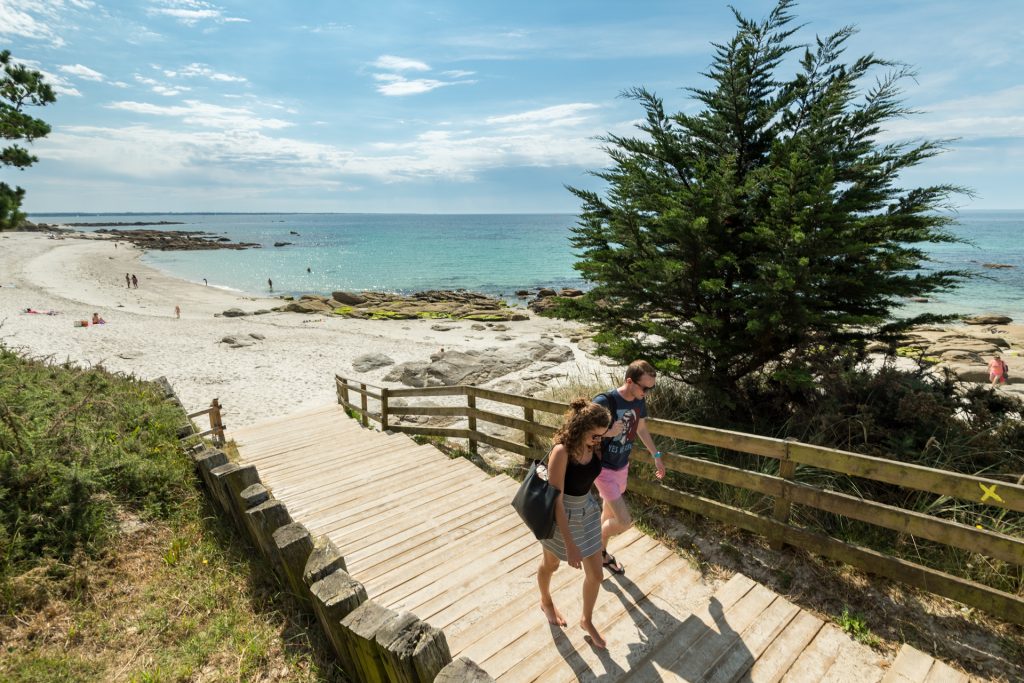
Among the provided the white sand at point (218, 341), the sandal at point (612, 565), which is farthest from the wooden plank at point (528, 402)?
the white sand at point (218, 341)

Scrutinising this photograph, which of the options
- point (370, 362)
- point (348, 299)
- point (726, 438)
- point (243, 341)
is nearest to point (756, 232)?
Result: point (726, 438)

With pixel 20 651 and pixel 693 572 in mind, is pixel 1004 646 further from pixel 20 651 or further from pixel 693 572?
pixel 20 651

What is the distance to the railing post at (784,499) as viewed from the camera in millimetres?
4469

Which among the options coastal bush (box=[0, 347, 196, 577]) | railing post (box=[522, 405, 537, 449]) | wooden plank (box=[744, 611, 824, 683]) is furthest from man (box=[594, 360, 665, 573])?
coastal bush (box=[0, 347, 196, 577])

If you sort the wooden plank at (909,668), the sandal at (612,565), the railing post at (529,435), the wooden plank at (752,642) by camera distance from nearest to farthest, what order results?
the wooden plank at (909,668) < the wooden plank at (752,642) < the sandal at (612,565) < the railing post at (529,435)

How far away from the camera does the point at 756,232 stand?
654 cm

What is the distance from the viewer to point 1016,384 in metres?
14.6

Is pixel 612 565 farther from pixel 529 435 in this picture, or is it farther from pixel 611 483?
pixel 529 435

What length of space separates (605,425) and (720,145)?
661 cm

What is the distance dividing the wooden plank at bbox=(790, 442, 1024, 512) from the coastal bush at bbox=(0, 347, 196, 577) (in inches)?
236

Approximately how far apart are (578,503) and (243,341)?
22.6m

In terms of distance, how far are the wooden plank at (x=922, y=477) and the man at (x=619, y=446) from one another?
141 centimetres

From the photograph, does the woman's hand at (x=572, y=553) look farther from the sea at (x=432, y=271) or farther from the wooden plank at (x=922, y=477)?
the sea at (x=432, y=271)

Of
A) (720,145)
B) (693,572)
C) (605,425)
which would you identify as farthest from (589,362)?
(605,425)
